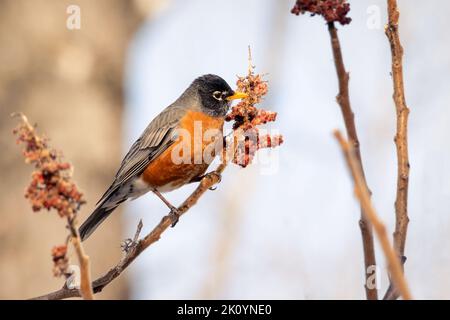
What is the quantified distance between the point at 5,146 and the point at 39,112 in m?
0.38

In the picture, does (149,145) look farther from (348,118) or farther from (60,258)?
(348,118)

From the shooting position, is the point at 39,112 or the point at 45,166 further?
the point at 39,112

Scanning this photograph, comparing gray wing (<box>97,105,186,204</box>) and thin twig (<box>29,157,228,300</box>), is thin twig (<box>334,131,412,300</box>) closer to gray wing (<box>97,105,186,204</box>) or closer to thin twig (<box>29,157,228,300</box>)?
thin twig (<box>29,157,228,300</box>)

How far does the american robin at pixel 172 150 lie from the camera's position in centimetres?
406

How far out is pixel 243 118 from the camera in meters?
2.01

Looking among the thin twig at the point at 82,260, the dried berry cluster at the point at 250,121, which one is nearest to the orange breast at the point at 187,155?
the dried berry cluster at the point at 250,121

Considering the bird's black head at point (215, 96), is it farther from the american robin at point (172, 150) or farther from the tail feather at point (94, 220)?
the tail feather at point (94, 220)

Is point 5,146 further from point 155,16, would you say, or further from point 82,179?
point 155,16

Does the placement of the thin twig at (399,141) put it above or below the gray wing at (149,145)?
below

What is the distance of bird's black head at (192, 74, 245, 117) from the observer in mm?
4508

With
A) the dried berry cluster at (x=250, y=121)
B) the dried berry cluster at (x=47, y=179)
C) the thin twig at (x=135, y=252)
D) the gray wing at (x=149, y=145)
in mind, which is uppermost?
the gray wing at (x=149, y=145)

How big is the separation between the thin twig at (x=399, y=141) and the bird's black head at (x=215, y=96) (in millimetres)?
3239
